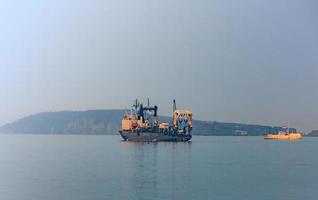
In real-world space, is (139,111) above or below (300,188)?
above

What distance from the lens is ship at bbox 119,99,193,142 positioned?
98.3m

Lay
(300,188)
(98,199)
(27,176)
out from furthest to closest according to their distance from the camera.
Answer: (27,176), (300,188), (98,199)

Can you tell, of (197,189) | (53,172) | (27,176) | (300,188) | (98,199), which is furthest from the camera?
(53,172)

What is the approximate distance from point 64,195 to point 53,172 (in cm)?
1326

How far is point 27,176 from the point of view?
3544cm

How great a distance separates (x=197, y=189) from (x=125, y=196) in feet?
15.4

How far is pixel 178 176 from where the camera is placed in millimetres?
35562

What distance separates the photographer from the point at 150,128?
322 ft

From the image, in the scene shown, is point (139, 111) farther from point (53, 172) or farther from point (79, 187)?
point (79, 187)

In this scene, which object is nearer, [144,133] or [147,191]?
[147,191]

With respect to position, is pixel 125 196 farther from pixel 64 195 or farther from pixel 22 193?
pixel 22 193

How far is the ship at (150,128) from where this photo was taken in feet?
323

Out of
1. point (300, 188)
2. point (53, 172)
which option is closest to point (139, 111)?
point (53, 172)

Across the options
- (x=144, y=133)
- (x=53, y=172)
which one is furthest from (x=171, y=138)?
(x=53, y=172)
